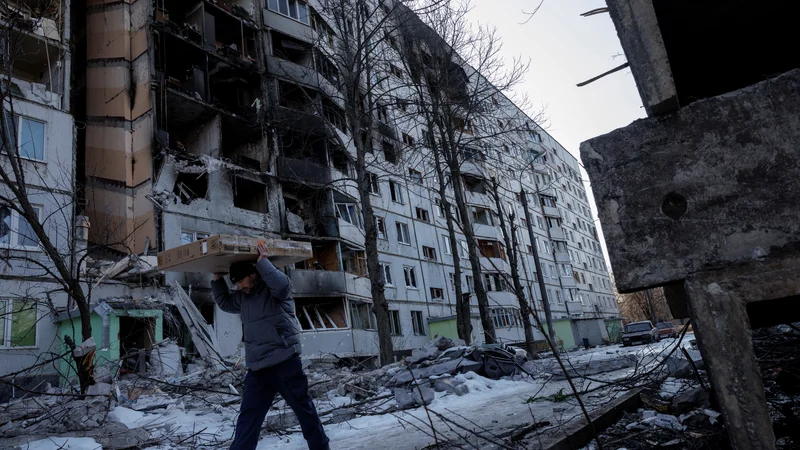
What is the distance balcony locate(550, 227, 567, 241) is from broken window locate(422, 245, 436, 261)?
24.6 m

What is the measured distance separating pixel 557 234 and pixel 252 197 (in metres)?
40.2

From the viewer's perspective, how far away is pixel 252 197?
26.7 m

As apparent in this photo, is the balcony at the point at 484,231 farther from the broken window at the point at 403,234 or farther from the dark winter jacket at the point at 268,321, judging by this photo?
the dark winter jacket at the point at 268,321

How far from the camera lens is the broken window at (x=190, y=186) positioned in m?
22.4

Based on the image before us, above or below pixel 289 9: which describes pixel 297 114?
below

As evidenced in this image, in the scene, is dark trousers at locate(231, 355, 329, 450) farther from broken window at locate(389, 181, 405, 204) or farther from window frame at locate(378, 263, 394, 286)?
broken window at locate(389, 181, 405, 204)

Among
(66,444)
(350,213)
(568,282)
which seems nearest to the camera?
(66,444)

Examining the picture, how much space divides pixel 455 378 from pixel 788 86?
30.6 feet

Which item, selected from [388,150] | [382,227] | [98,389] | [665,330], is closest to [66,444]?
[98,389]

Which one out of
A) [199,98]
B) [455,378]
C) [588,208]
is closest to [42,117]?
[199,98]

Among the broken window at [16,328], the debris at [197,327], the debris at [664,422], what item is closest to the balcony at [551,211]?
the debris at [197,327]

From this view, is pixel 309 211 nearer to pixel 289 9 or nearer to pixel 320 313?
pixel 320 313

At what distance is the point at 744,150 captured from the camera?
233cm

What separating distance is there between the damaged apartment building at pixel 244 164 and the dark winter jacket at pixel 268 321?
12270 millimetres
